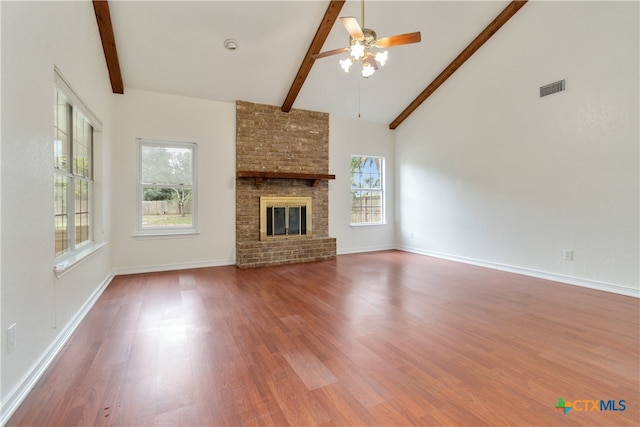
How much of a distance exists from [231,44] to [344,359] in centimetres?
427

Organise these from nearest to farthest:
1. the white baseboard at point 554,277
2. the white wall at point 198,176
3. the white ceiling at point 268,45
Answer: the white baseboard at point 554,277 < the white ceiling at point 268,45 < the white wall at point 198,176

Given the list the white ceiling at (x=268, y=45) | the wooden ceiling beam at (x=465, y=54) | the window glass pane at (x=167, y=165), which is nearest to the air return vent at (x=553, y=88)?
the wooden ceiling beam at (x=465, y=54)

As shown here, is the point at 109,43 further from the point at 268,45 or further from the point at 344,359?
the point at 344,359

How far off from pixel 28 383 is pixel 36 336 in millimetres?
290

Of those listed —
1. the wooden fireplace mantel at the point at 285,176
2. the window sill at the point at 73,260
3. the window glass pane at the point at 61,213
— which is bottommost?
the window sill at the point at 73,260

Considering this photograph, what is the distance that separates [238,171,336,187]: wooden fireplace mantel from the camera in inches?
201

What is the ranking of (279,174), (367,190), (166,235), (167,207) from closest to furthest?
(166,235), (167,207), (279,174), (367,190)

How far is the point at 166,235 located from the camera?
4.77 m

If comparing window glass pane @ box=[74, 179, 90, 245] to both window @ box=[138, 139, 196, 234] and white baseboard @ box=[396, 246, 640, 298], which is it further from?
white baseboard @ box=[396, 246, 640, 298]

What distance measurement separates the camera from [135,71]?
4.29 m

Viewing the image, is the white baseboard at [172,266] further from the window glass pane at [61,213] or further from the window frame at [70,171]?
the window glass pane at [61,213]

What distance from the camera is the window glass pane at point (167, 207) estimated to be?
4.73 metres

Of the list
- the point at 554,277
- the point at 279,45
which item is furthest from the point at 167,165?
the point at 554,277

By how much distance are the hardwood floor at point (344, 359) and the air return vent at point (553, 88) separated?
2679mm
